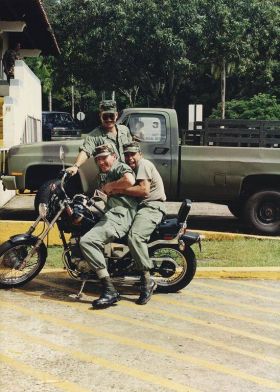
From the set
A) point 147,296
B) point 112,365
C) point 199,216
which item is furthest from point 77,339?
point 199,216

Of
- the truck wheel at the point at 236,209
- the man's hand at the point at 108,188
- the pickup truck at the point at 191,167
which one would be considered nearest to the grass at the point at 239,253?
the pickup truck at the point at 191,167

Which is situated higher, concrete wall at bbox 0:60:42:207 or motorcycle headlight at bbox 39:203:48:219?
concrete wall at bbox 0:60:42:207

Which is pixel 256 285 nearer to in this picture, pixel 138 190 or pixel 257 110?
pixel 138 190

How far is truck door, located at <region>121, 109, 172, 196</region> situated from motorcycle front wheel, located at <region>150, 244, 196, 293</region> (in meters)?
3.69

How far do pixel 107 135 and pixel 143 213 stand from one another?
5.41 ft

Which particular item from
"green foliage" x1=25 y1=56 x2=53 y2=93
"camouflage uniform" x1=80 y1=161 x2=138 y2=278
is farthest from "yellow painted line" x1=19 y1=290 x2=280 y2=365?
"green foliage" x1=25 y1=56 x2=53 y2=93

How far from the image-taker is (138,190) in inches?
261

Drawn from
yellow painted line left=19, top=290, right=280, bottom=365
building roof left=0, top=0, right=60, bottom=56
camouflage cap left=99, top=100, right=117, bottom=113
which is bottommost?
yellow painted line left=19, top=290, right=280, bottom=365

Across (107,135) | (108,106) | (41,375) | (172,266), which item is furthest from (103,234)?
(41,375)

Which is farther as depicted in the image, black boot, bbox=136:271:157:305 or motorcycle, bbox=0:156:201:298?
motorcycle, bbox=0:156:201:298

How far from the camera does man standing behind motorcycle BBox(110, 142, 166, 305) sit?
6500 millimetres

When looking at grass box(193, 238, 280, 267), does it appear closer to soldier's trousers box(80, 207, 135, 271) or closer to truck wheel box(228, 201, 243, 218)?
truck wheel box(228, 201, 243, 218)

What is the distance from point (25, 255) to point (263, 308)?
93.7 inches

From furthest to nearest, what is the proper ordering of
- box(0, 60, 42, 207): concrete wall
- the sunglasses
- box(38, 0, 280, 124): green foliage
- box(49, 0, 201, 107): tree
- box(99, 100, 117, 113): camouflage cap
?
box(38, 0, 280, 124): green foliage → box(49, 0, 201, 107): tree → box(0, 60, 42, 207): concrete wall → the sunglasses → box(99, 100, 117, 113): camouflage cap
